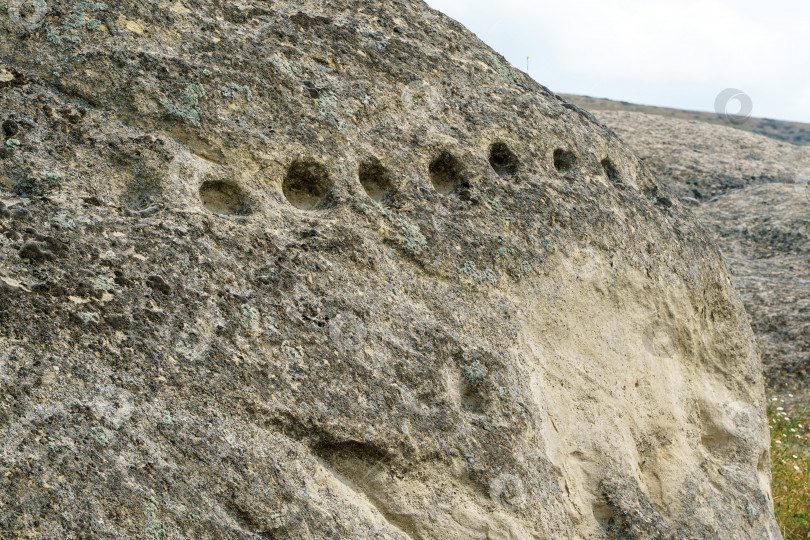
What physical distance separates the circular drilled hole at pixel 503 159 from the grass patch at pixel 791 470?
371 cm

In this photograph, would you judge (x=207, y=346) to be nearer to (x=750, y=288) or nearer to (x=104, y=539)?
(x=104, y=539)

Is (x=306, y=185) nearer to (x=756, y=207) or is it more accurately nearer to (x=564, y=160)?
(x=564, y=160)

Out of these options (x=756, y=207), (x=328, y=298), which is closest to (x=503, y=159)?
(x=328, y=298)

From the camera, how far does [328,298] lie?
133 inches

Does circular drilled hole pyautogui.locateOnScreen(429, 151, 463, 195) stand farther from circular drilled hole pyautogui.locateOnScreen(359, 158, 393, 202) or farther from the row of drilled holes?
circular drilled hole pyautogui.locateOnScreen(359, 158, 393, 202)

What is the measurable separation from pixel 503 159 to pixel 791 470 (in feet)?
13.6

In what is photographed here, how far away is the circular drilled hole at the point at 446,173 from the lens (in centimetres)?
415

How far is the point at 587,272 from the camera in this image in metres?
4.39

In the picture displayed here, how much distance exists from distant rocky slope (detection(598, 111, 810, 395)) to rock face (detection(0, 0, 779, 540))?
4320 mm

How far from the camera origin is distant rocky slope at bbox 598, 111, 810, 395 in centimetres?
884

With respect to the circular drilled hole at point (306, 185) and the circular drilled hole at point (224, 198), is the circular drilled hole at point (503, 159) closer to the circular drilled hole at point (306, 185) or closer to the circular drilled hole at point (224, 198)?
the circular drilled hole at point (306, 185)

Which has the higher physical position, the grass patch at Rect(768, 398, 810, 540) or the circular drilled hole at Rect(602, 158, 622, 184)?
the circular drilled hole at Rect(602, 158, 622, 184)

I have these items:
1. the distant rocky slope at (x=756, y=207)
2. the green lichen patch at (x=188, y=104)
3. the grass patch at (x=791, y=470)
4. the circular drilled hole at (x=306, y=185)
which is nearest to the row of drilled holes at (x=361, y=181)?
the circular drilled hole at (x=306, y=185)

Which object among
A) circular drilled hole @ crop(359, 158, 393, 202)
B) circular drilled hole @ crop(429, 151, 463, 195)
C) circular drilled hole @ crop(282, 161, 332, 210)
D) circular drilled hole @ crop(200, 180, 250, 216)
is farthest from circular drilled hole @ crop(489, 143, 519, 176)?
circular drilled hole @ crop(200, 180, 250, 216)
